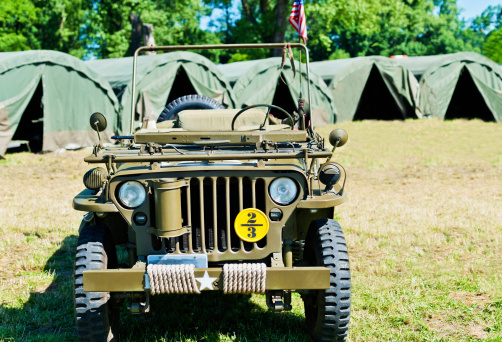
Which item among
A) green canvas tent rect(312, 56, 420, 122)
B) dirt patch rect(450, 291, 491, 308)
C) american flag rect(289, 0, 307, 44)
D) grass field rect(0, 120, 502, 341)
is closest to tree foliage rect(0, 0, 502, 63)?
green canvas tent rect(312, 56, 420, 122)

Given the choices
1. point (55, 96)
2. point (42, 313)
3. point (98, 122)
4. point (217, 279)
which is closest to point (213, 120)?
point (98, 122)

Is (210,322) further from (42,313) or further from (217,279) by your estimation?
(42,313)

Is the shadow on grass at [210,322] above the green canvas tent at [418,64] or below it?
below

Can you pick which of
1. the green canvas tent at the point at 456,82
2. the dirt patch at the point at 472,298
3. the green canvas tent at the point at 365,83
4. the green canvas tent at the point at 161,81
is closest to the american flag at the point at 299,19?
the dirt patch at the point at 472,298

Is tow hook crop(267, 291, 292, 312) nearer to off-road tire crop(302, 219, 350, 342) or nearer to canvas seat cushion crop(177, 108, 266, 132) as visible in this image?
off-road tire crop(302, 219, 350, 342)

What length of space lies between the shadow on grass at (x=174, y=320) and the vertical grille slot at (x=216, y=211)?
0.58 m

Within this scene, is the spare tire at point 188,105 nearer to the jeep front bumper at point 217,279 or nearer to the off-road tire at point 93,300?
the off-road tire at point 93,300

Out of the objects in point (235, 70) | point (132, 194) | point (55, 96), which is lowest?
point (132, 194)

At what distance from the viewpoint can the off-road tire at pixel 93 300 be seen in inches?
141

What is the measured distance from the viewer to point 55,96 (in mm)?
14055

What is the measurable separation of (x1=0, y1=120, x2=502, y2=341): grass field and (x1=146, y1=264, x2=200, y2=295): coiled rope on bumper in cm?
70

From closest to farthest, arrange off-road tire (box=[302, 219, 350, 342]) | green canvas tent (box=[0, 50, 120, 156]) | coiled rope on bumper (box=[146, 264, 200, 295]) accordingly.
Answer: coiled rope on bumper (box=[146, 264, 200, 295]) → off-road tire (box=[302, 219, 350, 342]) → green canvas tent (box=[0, 50, 120, 156])

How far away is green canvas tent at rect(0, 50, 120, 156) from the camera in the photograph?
42.7ft

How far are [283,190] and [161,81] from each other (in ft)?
40.8
